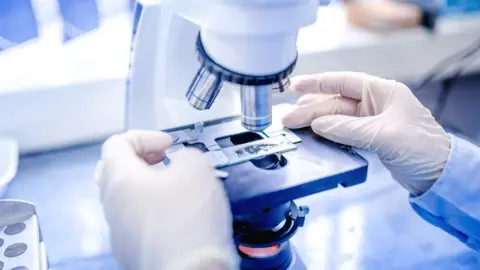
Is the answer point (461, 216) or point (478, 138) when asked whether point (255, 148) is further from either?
point (478, 138)

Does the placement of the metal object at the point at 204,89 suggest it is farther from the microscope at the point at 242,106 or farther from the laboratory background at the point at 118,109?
the laboratory background at the point at 118,109

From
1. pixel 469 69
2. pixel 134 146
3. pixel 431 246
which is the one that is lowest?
pixel 431 246

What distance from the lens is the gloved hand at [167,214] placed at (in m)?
0.53

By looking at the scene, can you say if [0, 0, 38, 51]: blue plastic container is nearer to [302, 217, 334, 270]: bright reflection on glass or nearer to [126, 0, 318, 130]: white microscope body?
[126, 0, 318, 130]: white microscope body

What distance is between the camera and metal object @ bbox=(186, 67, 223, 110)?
592 mm

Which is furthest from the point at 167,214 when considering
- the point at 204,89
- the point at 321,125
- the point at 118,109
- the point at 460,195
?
the point at 118,109

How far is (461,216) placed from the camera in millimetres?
763

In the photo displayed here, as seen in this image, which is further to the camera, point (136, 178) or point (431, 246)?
point (431, 246)

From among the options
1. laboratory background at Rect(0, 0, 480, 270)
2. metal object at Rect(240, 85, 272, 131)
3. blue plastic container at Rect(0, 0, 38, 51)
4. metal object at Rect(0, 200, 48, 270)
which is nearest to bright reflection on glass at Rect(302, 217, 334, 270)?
laboratory background at Rect(0, 0, 480, 270)

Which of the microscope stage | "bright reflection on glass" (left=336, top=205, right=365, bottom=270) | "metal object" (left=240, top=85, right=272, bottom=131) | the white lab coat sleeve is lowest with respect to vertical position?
"bright reflection on glass" (left=336, top=205, right=365, bottom=270)

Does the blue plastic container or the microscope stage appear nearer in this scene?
the microscope stage

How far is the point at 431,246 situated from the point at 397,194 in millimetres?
135

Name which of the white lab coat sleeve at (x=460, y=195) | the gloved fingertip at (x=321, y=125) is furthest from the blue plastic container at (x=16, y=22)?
the white lab coat sleeve at (x=460, y=195)

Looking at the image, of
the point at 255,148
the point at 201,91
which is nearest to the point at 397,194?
the point at 255,148
